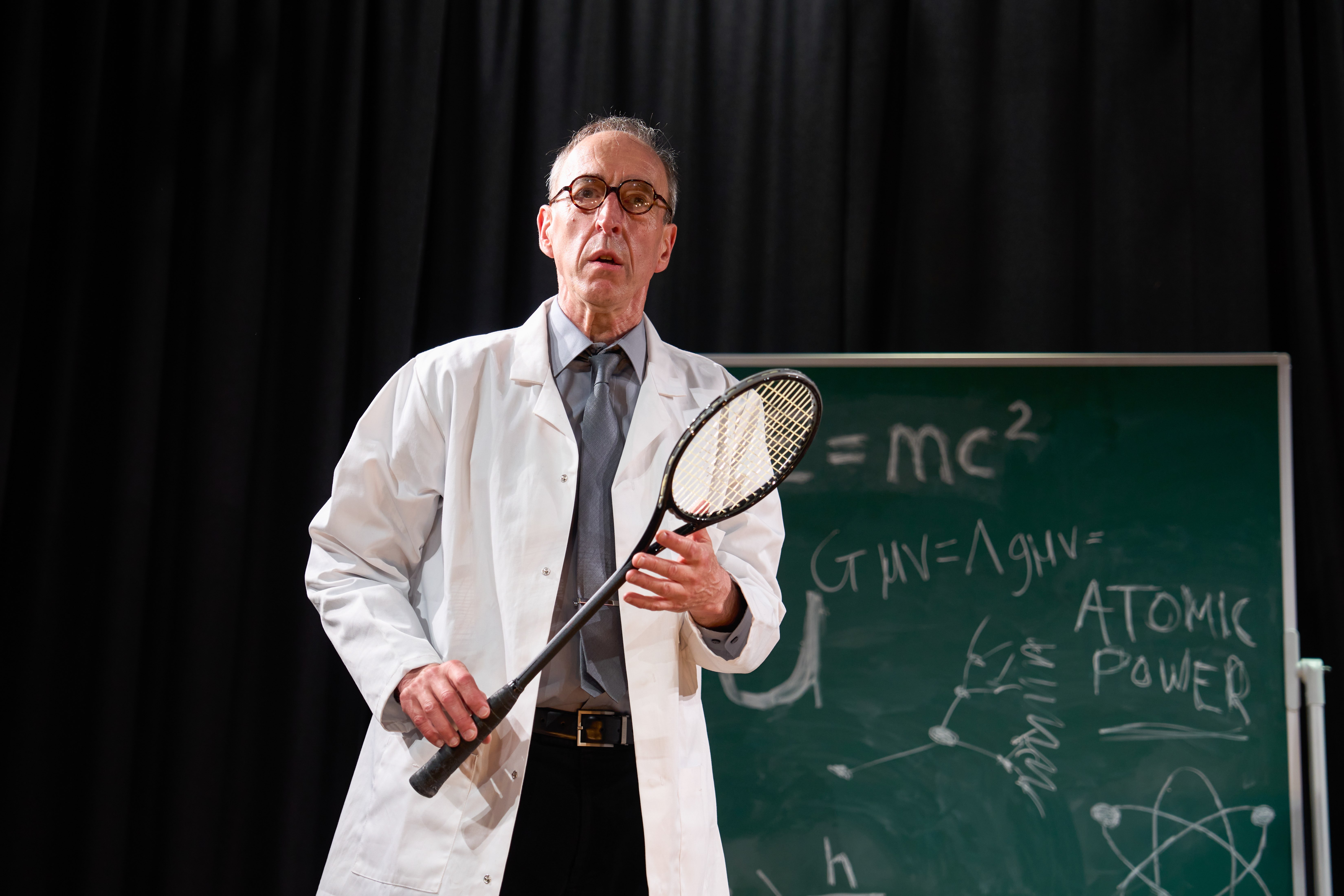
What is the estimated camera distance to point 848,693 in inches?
85.4

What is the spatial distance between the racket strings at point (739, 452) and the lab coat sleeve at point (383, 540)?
387mm

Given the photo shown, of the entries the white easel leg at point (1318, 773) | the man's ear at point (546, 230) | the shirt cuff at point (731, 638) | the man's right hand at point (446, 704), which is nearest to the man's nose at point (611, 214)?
the man's ear at point (546, 230)

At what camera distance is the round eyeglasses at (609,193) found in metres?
1.60

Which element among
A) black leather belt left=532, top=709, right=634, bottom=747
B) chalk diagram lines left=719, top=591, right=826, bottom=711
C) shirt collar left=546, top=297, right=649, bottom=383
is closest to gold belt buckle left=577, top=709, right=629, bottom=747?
black leather belt left=532, top=709, right=634, bottom=747

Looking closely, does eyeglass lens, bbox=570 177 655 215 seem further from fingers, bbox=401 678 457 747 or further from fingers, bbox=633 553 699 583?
fingers, bbox=401 678 457 747

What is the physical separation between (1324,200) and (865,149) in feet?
3.71

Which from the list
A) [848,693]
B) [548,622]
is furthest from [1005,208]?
[548,622]

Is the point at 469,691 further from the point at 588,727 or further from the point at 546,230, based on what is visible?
the point at 546,230

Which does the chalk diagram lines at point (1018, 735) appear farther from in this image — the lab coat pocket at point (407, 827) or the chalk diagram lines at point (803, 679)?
the lab coat pocket at point (407, 827)

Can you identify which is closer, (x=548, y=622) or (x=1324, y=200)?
(x=548, y=622)

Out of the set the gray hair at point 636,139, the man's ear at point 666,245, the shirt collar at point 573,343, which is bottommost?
the shirt collar at point 573,343

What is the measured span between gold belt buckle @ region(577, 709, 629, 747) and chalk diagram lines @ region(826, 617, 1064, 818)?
94cm

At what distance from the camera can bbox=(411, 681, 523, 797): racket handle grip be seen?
122 centimetres

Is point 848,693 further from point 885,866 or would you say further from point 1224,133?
point 1224,133
